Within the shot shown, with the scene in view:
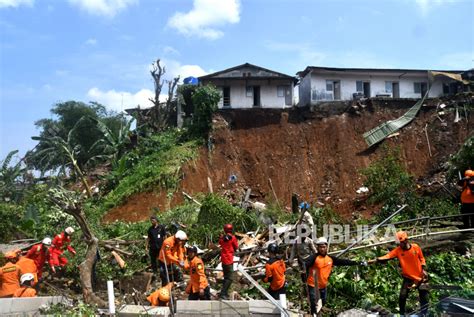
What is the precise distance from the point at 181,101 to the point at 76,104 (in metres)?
11.4

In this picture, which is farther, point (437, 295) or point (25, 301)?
point (437, 295)

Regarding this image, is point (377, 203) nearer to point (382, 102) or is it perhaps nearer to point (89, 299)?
point (382, 102)

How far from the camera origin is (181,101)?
28938 millimetres

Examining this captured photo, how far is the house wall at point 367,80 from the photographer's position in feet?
96.9

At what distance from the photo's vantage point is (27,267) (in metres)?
8.88

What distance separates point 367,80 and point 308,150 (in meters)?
7.27

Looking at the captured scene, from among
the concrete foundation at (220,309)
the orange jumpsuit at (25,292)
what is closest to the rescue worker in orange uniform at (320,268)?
the concrete foundation at (220,309)

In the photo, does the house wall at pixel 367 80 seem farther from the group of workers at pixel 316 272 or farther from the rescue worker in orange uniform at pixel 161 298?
the rescue worker in orange uniform at pixel 161 298

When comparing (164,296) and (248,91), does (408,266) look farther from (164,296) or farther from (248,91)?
(248,91)

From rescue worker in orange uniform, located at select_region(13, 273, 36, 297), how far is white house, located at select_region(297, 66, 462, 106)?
23103mm

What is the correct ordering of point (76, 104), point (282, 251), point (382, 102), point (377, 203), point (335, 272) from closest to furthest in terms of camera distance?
1. point (335, 272)
2. point (282, 251)
3. point (377, 203)
4. point (382, 102)
5. point (76, 104)

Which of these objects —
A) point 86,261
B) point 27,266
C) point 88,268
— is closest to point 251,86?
point 86,261

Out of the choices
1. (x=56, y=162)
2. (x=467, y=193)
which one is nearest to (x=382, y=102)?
(x=467, y=193)

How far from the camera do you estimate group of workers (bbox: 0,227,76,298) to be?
26.7 feet
